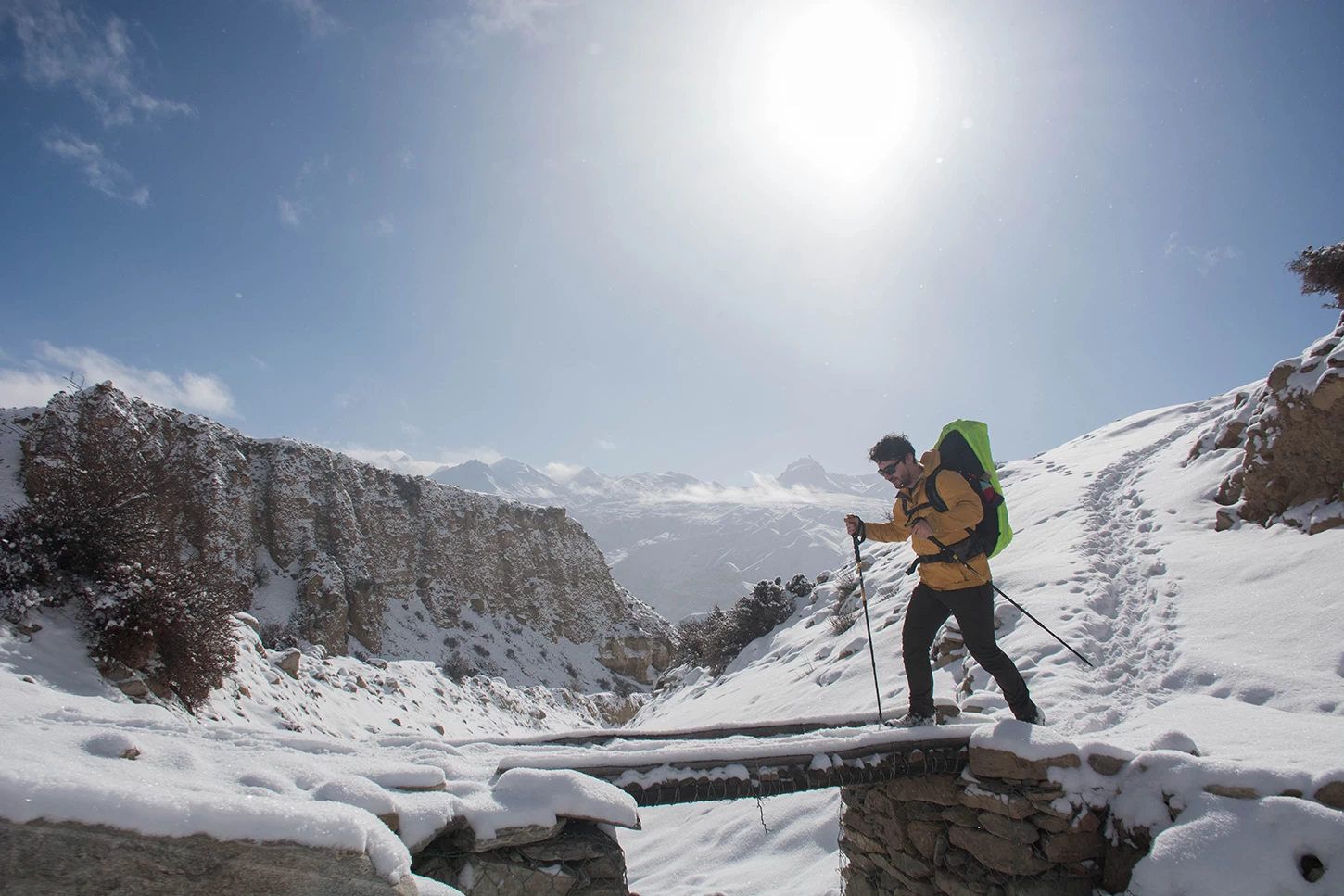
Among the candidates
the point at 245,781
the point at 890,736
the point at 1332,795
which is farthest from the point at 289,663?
the point at 1332,795

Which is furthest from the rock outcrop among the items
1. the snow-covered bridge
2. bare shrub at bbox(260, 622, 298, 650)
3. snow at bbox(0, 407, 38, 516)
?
bare shrub at bbox(260, 622, 298, 650)

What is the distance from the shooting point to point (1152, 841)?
326 cm

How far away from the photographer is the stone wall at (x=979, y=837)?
361 cm

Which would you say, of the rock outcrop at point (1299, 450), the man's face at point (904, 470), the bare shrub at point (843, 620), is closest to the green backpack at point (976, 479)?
the man's face at point (904, 470)

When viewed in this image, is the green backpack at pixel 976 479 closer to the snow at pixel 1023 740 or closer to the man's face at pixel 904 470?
the man's face at pixel 904 470

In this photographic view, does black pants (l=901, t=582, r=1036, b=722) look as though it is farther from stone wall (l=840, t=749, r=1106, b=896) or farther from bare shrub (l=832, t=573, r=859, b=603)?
bare shrub (l=832, t=573, r=859, b=603)

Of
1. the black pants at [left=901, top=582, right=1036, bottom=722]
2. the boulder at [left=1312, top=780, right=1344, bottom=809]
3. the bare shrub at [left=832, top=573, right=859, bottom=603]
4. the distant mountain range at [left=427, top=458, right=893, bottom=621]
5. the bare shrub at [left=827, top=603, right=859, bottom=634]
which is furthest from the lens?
the distant mountain range at [left=427, top=458, right=893, bottom=621]

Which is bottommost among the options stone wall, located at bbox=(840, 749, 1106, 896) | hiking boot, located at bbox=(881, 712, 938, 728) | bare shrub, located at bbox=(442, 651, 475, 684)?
bare shrub, located at bbox=(442, 651, 475, 684)

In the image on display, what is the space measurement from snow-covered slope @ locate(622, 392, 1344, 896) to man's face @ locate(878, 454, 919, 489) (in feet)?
6.58

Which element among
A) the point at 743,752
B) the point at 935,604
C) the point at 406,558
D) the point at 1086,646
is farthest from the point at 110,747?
the point at 406,558

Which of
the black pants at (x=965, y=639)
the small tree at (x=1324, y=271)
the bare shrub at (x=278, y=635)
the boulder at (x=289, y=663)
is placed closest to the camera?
the black pants at (x=965, y=639)

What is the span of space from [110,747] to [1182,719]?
652 centimetres

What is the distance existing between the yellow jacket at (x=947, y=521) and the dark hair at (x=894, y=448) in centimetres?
16

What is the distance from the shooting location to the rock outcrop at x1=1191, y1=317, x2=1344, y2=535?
21.7 ft
